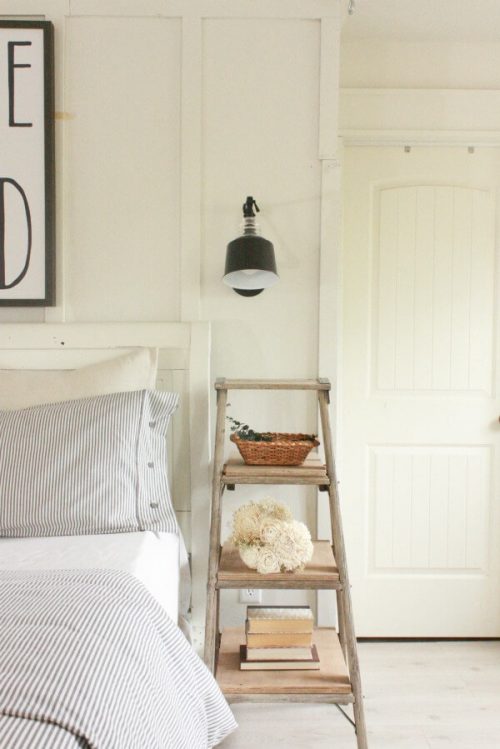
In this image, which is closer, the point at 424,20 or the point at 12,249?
the point at 12,249

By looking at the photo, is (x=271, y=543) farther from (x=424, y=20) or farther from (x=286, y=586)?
(x=424, y=20)

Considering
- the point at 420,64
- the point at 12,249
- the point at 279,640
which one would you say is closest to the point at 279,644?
the point at 279,640

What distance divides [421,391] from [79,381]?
1.44 meters

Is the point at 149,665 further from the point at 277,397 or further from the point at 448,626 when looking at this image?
the point at 448,626

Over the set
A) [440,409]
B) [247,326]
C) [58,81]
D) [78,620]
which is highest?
[58,81]

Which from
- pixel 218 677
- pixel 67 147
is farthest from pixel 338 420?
pixel 67 147

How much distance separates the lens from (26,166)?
2303 mm

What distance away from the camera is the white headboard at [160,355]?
2279 mm

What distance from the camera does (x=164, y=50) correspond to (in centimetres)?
232

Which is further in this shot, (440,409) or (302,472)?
(440,409)

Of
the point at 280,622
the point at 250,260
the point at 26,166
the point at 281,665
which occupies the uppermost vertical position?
the point at 26,166

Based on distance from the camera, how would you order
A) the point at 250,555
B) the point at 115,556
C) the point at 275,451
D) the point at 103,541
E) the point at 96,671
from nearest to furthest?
1. the point at 96,671
2. the point at 115,556
3. the point at 103,541
4. the point at 250,555
5. the point at 275,451

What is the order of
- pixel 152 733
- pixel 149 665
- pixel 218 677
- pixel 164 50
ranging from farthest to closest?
1. pixel 164 50
2. pixel 218 677
3. pixel 149 665
4. pixel 152 733

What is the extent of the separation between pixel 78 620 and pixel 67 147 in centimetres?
172
